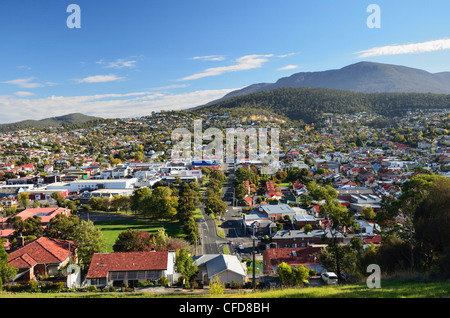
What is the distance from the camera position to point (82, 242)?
13.7 meters

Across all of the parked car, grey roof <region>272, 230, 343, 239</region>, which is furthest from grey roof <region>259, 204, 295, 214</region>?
the parked car

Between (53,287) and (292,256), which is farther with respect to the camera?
(292,256)

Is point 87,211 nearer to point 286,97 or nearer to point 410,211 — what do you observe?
point 410,211

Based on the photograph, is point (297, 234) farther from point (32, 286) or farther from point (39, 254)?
point (32, 286)

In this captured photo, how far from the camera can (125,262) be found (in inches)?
481

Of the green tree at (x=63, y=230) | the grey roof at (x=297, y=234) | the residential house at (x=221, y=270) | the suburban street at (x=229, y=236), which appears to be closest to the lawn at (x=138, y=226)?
the suburban street at (x=229, y=236)

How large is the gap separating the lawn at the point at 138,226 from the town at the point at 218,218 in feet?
0.43

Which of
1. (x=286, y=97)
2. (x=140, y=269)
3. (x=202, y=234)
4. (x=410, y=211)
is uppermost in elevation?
(x=286, y=97)

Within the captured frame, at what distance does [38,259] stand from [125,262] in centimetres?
366

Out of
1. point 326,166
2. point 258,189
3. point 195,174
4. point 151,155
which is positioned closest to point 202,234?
point 258,189

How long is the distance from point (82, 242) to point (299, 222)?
13.8 metres

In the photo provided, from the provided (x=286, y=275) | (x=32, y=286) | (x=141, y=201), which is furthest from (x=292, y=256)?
(x=141, y=201)

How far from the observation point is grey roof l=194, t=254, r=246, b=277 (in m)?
11.8

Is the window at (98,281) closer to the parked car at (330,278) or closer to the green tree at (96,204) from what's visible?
the parked car at (330,278)
